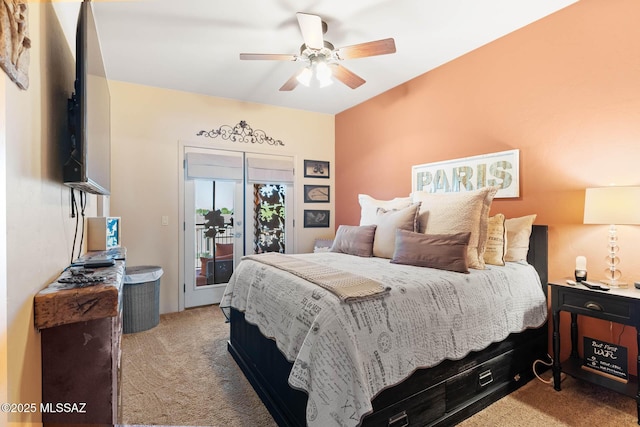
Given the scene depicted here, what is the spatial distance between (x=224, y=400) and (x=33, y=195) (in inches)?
62.6

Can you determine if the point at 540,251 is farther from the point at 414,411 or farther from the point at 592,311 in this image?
the point at 414,411

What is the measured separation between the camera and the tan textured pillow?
219 cm

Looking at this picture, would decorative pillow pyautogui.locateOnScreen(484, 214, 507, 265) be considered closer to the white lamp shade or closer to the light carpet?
the white lamp shade

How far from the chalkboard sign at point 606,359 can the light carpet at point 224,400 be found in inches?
6.2

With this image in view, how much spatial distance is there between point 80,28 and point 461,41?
9.14ft

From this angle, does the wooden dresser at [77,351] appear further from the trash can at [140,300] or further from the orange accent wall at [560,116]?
the orange accent wall at [560,116]

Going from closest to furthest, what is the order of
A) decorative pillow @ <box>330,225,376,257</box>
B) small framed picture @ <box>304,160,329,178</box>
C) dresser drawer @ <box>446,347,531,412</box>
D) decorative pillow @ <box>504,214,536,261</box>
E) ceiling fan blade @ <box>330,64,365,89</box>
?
dresser drawer @ <box>446,347,531,412</box> → decorative pillow @ <box>504,214,536,261</box> → ceiling fan blade @ <box>330,64,365,89</box> → decorative pillow @ <box>330,225,376,257</box> → small framed picture @ <box>304,160,329,178</box>

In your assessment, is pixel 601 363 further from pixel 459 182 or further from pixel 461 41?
pixel 461 41

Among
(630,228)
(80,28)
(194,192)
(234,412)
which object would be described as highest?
(80,28)

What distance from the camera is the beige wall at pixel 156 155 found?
3484 millimetres

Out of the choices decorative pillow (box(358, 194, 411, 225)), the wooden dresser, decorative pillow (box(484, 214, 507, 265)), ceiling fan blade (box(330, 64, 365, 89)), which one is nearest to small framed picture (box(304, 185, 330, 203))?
decorative pillow (box(358, 194, 411, 225))

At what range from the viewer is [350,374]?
1273 millimetres

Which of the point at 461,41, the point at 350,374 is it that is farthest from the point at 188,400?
the point at 461,41

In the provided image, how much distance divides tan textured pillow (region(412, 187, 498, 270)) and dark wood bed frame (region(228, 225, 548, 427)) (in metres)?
0.52
